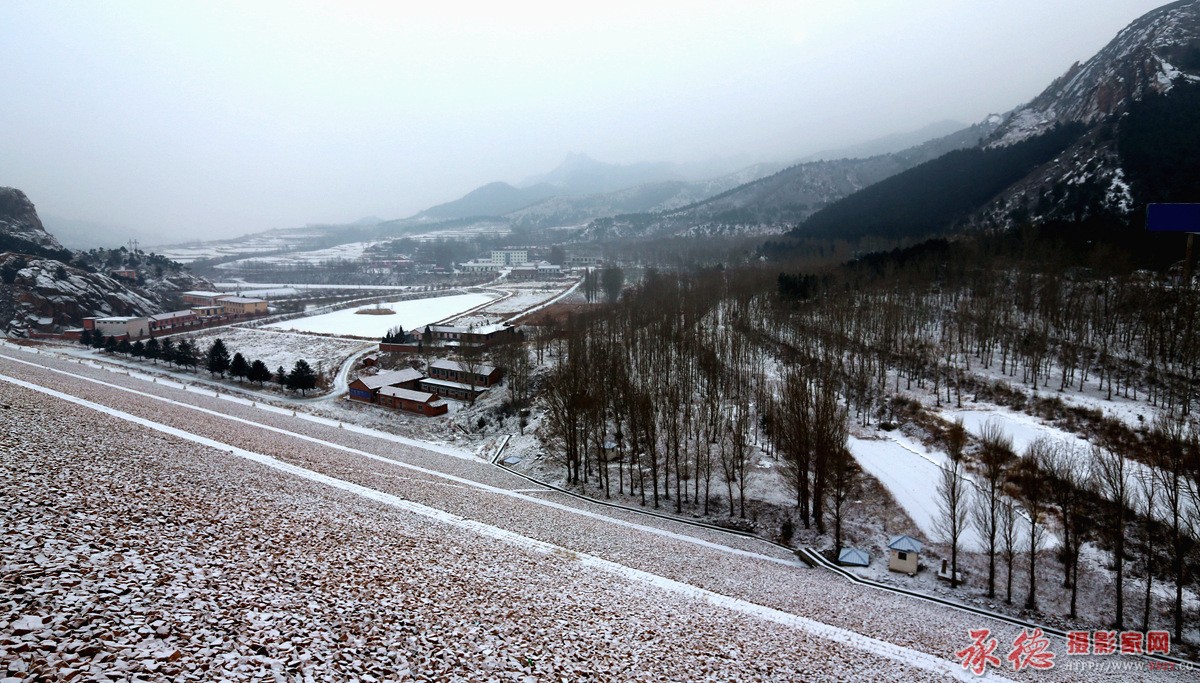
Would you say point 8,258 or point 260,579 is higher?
point 8,258

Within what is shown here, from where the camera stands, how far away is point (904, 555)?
19.7 meters

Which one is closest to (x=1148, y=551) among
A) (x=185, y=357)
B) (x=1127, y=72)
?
(x=185, y=357)

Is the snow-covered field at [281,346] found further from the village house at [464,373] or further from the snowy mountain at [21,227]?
the snowy mountain at [21,227]

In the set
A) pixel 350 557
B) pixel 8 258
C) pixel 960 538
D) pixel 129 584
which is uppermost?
pixel 8 258

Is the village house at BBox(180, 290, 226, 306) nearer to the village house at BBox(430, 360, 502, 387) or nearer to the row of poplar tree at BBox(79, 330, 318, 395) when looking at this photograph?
the row of poplar tree at BBox(79, 330, 318, 395)

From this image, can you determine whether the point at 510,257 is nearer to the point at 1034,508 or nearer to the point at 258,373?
the point at 258,373

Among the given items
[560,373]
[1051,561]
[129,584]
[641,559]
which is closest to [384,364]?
[560,373]

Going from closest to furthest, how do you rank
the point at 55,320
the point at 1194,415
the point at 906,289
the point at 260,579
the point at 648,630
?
the point at 260,579, the point at 648,630, the point at 1194,415, the point at 906,289, the point at 55,320

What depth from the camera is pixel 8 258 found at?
8056cm

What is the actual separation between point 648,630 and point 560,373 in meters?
24.2

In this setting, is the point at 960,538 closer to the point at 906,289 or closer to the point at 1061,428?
the point at 1061,428

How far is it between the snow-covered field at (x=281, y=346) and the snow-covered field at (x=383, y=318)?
4164 millimetres

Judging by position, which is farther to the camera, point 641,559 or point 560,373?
point 560,373

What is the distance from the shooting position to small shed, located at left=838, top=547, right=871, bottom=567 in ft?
66.1
